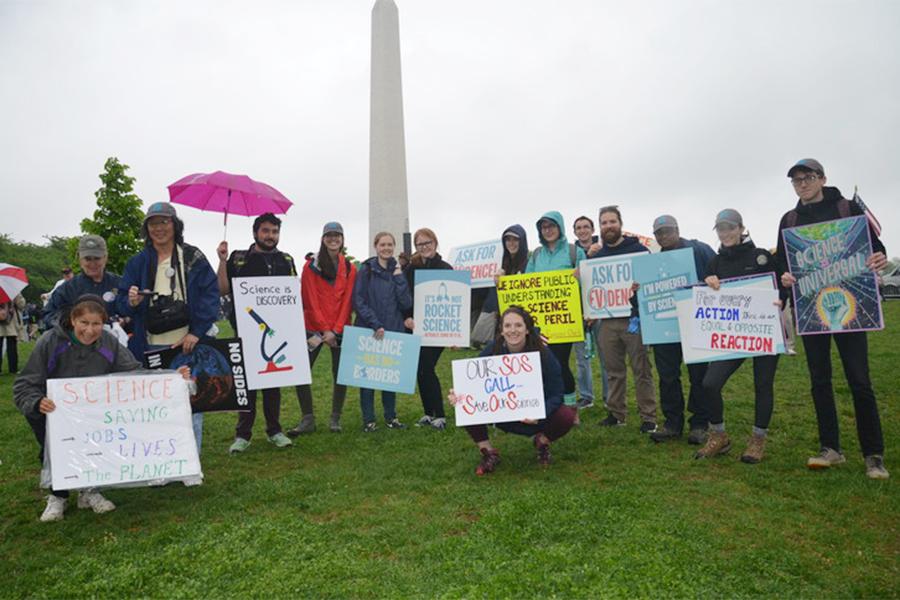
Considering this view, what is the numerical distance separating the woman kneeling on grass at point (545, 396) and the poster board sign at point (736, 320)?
1.45 meters

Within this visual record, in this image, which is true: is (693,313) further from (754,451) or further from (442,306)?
(442,306)

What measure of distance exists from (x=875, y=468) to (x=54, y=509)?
6.58 metres

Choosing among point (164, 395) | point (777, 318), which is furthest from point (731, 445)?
point (164, 395)

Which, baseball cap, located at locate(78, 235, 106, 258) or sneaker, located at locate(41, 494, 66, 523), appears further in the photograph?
baseball cap, located at locate(78, 235, 106, 258)

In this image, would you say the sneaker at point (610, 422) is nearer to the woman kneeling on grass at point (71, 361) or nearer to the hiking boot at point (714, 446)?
the hiking boot at point (714, 446)

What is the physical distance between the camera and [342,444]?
22.6 ft

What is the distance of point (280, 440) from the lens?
6.88 m

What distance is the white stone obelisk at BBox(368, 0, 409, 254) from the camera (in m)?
19.0

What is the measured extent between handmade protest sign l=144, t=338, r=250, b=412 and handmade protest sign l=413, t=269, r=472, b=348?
2.35m

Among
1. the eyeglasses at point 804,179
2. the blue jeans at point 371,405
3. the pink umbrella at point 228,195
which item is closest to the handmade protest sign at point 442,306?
the blue jeans at point 371,405

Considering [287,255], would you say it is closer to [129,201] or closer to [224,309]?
[224,309]

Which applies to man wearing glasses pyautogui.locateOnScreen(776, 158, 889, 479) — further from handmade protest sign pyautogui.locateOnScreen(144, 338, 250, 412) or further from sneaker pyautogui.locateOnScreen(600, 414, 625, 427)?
handmade protest sign pyautogui.locateOnScreen(144, 338, 250, 412)

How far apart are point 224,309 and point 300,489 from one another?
2.35 meters

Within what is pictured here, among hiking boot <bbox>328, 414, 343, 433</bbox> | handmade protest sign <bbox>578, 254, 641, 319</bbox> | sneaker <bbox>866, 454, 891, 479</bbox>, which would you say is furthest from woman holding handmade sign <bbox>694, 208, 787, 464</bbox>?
hiking boot <bbox>328, 414, 343, 433</bbox>
